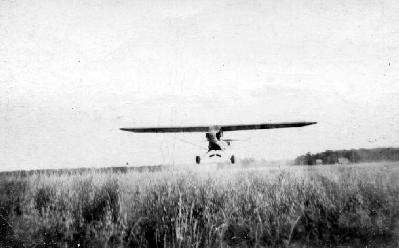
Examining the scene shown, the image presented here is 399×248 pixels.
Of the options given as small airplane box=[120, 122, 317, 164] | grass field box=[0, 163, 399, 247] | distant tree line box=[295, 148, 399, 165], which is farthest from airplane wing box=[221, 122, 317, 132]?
distant tree line box=[295, 148, 399, 165]

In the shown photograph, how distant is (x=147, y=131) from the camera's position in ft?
88.4

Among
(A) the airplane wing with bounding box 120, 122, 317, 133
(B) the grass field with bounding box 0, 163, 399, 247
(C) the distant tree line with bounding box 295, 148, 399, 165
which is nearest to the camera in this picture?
(B) the grass field with bounding box 0, 163, 399, 247

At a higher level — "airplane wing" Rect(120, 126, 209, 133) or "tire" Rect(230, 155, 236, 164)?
"airplane wing" Rect(120, 126, 209, 133)

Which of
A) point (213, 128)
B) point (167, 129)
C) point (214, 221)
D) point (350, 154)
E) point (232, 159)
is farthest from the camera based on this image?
point (350, 154)

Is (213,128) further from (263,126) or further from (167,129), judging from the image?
(263,126)

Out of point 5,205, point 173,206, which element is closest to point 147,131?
point 5,205

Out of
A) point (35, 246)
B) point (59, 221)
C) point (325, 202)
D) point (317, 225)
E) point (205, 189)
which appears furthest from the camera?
point (205, 189)

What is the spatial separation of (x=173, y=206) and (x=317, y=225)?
7.94 ft

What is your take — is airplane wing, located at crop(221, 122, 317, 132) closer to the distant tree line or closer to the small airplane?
the small airplane

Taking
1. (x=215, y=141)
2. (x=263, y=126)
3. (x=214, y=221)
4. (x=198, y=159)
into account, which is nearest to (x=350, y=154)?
(x=263, y=126)

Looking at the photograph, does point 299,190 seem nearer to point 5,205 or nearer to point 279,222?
point 279,222

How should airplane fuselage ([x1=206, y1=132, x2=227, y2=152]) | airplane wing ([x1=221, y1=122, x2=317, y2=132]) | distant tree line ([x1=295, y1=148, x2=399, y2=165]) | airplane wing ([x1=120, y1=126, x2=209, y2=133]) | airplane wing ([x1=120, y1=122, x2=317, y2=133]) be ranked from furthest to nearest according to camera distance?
distant tree line ([x1=295, y1=148, x2=399, y2=165])
airplane wing ([x1=120, y1=126, x2=209, y2=133])
airplane wing ([x1=120, y1=122, x2=317, y2=133])
airplane wing ([x1=221, y1=122, x2=317, y2=132])
airplane fuselage ([x1=206, y1=132, x2=227, y2=152])

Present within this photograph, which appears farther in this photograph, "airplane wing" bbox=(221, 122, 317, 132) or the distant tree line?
the distant tree line

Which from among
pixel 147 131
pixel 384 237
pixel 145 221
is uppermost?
pixel 147 131
